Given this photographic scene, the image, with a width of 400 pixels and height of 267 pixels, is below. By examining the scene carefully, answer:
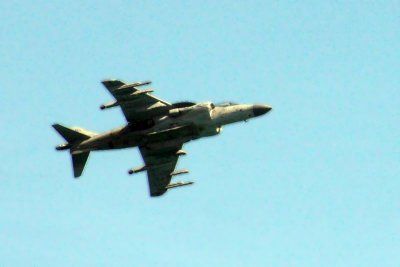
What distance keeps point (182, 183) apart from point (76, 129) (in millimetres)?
12095

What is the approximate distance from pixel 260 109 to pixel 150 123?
35.0ft

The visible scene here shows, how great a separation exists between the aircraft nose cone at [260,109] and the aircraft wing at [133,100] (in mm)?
8279

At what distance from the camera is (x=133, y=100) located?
433 feet

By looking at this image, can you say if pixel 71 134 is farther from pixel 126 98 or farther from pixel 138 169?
pixel 126 98

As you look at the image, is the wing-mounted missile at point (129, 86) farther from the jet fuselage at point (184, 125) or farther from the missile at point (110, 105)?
the jet fuselage at point (184, 125)

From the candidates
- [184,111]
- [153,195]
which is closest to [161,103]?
[184,111]

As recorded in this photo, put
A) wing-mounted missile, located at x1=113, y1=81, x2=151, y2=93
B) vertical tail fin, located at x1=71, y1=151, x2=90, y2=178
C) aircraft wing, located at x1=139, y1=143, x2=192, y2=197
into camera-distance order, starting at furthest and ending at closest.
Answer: aircraft wing, located at x1=139, y1=143, x2=192, y2=197, vertical tail fin, located at x1=71, y1=151, x2=90, y2=178, wing-mounted missile, located at x1=113, y1=81, x2=151, y2=93

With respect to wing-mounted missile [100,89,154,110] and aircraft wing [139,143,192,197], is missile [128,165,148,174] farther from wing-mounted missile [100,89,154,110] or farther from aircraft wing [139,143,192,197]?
wing-mounted missile [100,89,154,110]

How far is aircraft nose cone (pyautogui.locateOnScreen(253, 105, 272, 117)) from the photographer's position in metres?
133

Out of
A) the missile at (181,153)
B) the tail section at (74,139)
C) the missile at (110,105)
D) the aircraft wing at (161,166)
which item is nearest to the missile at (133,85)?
the missile at (110,105)

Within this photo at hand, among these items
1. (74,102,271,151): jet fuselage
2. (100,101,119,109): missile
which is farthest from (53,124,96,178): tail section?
(100,101,119,109): missile

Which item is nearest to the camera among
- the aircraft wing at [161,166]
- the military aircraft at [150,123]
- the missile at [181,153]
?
the military aircraft at [150,123]

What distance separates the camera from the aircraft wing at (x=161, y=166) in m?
138

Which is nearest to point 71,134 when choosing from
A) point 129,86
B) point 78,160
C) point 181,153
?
point 78,160
